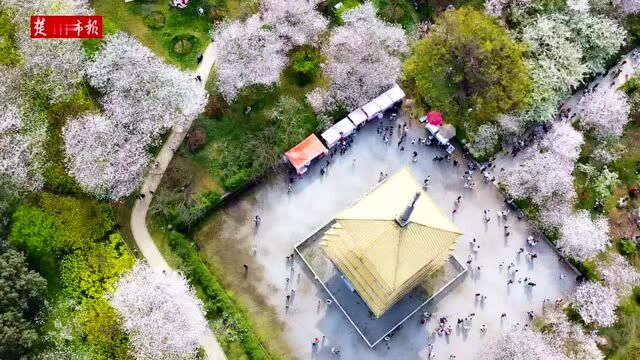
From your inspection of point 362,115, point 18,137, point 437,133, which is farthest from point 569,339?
point 18,137

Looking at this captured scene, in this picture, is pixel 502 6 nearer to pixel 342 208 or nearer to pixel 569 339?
pixel 342 208

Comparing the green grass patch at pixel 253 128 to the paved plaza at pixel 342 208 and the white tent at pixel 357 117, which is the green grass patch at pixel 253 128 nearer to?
the paved plaza at pixel 342 208

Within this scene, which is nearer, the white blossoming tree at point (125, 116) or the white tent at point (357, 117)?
the white blossoming tree at point (125, 116)

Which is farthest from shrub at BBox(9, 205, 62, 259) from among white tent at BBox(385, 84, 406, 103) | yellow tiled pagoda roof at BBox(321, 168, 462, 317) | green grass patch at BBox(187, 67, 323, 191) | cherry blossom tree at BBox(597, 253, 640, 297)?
cherry blossom tree at BBox(597, 253, 640, 297)

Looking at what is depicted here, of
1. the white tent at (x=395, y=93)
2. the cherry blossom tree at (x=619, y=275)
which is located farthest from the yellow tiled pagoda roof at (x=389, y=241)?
the cherry blossom tree at (x=619, y=275)

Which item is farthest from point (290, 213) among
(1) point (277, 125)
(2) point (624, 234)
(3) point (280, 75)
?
(2) point (624, 234)

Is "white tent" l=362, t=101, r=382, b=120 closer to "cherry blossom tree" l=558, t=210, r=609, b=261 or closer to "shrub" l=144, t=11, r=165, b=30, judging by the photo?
"cherry blossom tree" l=558, t=210, r=609, b=261
